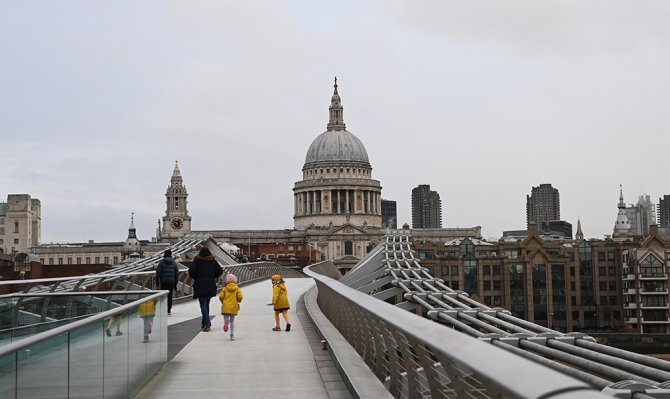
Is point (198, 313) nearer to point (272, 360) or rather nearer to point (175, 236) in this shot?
point (272, 360)

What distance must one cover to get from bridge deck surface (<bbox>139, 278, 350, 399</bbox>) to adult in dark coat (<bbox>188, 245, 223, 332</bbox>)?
0.34m

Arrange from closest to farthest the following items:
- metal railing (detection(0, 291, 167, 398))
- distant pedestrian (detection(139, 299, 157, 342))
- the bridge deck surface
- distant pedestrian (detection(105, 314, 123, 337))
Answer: metal railing (detection(0, 291, 167, 398)), distant pedestrian (detection(105, 314, 123, 337)), the bridge deck surface, distant pedestrian (detection(139, 299, 157, 342))

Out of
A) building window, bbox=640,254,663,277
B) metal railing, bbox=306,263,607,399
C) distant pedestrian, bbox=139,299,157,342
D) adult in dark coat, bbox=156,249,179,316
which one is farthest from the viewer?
building window, bbox=640,254,663,277

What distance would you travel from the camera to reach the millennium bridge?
18.2 feet

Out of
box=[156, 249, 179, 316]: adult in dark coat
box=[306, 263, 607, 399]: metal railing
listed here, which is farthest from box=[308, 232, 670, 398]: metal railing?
box=[156, 249, 179, 316]: adult in dark coat

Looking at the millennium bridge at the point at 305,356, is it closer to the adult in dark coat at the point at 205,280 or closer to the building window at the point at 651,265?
the adult in dark coat at the point at 205,280

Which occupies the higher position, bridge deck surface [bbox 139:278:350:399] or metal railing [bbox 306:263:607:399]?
metal railing [bbox 306:263:607:399]

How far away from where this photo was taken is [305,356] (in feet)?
44.6

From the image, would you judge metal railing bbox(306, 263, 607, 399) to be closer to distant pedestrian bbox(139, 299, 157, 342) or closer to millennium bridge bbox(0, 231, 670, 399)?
millennium bridge bbox(0, 231, 670, 399)

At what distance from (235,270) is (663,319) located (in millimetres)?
79660

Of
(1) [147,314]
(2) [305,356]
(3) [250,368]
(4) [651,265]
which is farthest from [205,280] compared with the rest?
(4) [651,265]

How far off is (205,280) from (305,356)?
501 cm

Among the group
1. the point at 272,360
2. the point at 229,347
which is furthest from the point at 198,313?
the point at 272,360

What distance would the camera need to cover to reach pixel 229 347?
49.2ft
